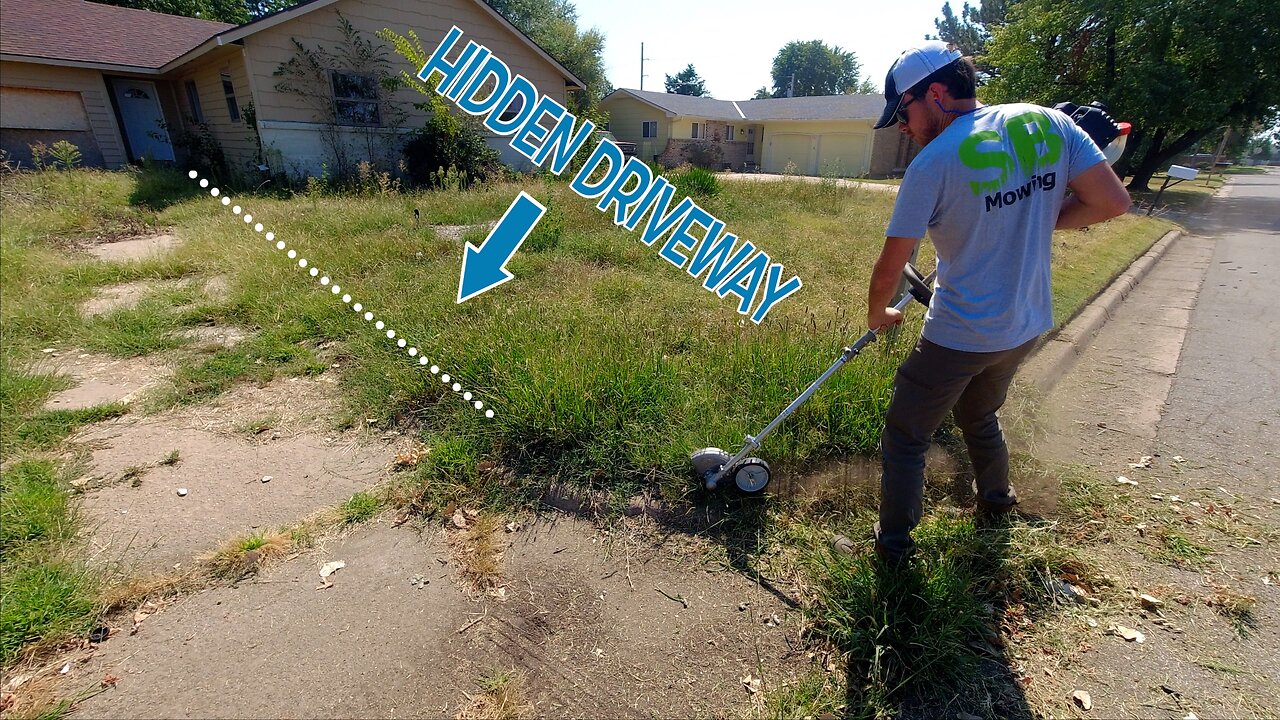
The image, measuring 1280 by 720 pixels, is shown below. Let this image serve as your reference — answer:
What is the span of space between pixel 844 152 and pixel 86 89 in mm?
29041

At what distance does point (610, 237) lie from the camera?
791 cm

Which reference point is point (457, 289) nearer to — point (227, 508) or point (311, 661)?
point (227, 508)

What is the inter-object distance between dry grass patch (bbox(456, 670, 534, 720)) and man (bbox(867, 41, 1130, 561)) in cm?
153

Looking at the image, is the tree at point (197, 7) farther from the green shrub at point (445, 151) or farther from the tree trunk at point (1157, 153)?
the tree trunk at point (1157, 153)

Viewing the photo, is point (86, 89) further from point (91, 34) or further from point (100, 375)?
point (100, 375)

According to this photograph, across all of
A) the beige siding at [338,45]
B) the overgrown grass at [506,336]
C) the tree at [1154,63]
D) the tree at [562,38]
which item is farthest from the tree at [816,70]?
the overgrown grass at [506,336]

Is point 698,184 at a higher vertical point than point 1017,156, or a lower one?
lower

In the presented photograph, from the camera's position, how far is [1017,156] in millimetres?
1905

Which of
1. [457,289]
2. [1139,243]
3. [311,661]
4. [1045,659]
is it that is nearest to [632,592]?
[311,661]

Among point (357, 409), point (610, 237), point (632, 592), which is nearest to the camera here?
point (632, 592)

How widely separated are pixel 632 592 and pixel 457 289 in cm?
385

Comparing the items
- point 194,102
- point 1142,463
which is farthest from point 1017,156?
point 194,102

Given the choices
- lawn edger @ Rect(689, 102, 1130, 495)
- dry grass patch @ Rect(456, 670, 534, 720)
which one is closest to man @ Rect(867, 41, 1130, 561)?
lawn edger @ Rect(689, 102, 1130, 495)

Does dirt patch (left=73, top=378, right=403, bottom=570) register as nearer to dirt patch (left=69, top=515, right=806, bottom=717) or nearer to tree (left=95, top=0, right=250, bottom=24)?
dirt patch (left=69, top=515, right=806, bottom=717)
